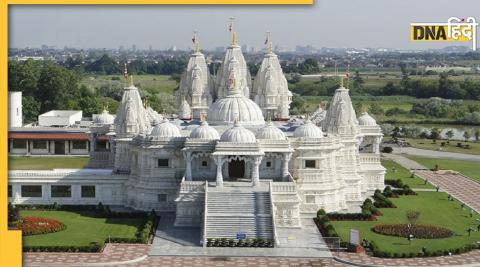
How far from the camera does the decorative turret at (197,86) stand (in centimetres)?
5966

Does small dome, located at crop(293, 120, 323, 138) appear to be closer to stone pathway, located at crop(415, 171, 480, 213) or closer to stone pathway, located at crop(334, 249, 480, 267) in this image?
stone pathway, located at crop(334, 249, 480, 267)

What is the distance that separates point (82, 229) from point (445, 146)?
5629 cm

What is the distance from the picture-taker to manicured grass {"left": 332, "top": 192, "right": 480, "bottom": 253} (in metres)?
40.0

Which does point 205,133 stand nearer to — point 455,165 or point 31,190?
point 31,190

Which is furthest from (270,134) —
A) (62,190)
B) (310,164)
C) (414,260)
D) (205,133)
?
(62,190)

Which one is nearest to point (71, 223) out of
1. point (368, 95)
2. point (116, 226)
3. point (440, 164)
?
point (116, 226)

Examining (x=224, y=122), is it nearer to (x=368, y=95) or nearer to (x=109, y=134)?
(x=109, y=134)

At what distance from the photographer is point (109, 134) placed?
2167 inches

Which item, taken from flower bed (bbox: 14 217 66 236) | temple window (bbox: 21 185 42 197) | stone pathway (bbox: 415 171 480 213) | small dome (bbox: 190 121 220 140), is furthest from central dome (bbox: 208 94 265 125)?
stone pathway (bbox: 415 171 480 213)

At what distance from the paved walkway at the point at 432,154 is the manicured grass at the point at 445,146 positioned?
2.11m

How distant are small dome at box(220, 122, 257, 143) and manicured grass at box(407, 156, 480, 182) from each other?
28509mm

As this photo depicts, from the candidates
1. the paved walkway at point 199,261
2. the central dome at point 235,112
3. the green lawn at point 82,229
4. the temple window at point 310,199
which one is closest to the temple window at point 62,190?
the green lawn at point 82,229

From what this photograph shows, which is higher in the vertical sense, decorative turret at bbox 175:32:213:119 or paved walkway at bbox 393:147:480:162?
decorative turret at bbox 175:32:213:119

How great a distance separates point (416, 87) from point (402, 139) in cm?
6012
